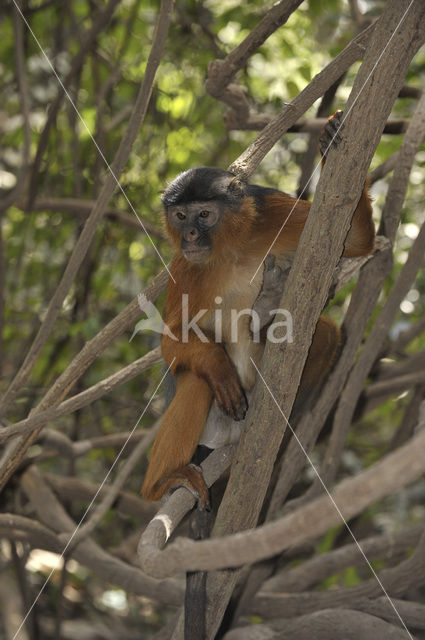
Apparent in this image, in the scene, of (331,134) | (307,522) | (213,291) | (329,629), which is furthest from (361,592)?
(307,522)

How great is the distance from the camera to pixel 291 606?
11.8ft

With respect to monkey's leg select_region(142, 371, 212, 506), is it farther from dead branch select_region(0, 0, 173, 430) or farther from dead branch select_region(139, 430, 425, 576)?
dead branch select_region(139, 430, 425, 576)

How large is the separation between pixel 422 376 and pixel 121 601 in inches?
96.7

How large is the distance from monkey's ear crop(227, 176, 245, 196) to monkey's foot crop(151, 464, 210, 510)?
108 centimetres

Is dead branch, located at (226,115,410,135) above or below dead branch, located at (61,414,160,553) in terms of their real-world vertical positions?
above

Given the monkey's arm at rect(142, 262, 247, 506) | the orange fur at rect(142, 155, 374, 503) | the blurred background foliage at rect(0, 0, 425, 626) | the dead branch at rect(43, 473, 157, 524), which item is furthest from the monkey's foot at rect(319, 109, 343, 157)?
the dead branch at rect(43, 473, 157, 524)

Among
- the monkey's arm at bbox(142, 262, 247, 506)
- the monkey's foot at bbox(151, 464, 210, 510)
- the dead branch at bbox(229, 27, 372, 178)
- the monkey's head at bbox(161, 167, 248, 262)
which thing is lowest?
the monkey's foot at bbox(151, 464, 210, 510)

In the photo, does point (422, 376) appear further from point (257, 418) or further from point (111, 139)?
point (111, 139)

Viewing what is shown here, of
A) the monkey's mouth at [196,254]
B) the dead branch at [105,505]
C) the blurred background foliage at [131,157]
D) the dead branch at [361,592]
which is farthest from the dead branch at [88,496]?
the monkey's mouth at [196,254]

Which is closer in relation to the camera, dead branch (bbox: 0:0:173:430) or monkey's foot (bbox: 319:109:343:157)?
monkey's foot (bbox: 319:109:343:157)

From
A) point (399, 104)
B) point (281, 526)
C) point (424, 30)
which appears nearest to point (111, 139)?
point (399, 104)

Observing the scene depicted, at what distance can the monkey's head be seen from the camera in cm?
275

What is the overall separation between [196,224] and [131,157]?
2.34 m

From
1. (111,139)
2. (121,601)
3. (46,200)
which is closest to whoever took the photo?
(46,200)
